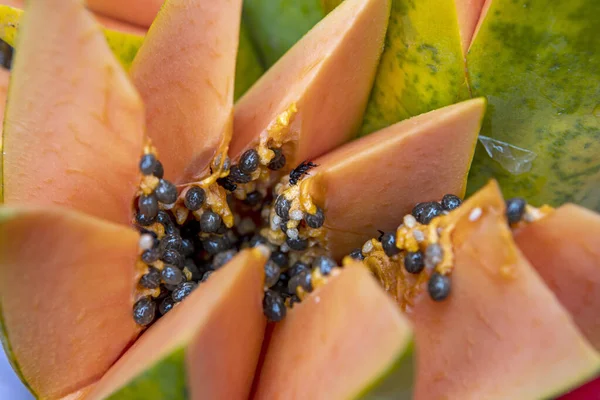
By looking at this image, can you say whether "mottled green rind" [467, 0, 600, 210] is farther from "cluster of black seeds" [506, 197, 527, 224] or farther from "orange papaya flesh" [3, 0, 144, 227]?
"orange papaya flesh" [3, 0, 144, 227]

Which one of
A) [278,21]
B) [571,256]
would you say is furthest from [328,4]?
[571,256]

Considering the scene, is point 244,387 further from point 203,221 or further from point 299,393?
point 203,221

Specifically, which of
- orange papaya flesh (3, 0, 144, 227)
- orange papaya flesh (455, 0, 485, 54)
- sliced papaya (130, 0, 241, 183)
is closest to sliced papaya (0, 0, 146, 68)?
sliced papaya (130, 0, 241, 183)

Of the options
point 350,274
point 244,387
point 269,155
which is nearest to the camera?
point 350,274

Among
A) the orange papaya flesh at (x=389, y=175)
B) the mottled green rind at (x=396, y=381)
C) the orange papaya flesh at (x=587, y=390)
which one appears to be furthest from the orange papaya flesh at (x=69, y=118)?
the orange papaya flesh at (x=587, y=390)

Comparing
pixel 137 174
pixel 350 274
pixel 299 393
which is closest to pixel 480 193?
pixel 350 274

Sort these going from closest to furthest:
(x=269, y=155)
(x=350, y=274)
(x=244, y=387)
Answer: (x=350, y=274), (x=244, y=387), (x=269, y=155)
